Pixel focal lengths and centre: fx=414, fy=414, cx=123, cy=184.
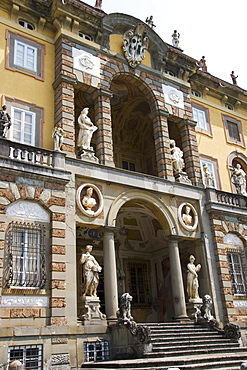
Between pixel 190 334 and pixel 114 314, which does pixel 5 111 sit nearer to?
pixel 114 314

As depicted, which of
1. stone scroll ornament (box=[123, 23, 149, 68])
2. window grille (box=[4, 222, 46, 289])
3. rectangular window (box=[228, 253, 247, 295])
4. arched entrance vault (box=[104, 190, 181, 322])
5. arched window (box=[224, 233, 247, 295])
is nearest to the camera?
window grille (box=[4, 222, 46, 289])

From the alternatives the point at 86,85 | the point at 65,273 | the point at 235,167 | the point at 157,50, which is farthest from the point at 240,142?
the point at 65,273

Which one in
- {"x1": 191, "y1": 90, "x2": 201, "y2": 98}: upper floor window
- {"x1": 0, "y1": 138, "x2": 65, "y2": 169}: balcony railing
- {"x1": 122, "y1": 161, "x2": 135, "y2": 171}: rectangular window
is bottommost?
A: {"x1": 0, "y1": 138, "x2": 65, "y2": 169}: balcony railing

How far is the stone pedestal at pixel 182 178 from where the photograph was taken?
1949 centimetres

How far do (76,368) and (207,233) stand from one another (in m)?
8.79

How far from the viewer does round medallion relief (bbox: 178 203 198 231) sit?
61.2 feet

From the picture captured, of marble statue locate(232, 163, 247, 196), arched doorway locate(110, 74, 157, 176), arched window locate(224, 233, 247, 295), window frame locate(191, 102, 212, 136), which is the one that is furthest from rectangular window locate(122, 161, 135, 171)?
arched window locate(224, 233, 247, 295)

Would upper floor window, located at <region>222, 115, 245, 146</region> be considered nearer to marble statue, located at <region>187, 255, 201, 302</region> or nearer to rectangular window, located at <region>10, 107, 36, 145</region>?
marble statue, located at <region>187, 255, 201, 302</region>

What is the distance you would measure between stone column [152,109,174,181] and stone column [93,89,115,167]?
2842mm

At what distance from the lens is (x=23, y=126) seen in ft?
54.0

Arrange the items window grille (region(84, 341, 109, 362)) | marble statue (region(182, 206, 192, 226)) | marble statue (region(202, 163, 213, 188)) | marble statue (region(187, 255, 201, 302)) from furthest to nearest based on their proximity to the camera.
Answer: marble statue (region(202, 163, 213, 188)) < marble statue (region(182, 206, 192, 226)) < marble statue (region(187, 255, 201, 302)) < window grille (region(84, 341, 109, 362))

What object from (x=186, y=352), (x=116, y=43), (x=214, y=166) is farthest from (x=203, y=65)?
(x=186, y=352)

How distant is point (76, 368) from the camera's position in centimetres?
1328

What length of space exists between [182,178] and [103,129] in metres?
4.50
